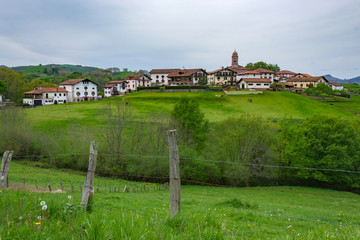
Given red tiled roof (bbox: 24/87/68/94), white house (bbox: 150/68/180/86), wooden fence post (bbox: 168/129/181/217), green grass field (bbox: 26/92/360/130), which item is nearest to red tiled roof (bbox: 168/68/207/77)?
white house (bbox: 150/68/180/86)

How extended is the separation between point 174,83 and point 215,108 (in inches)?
2005

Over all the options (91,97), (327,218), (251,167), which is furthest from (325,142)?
(91,97)

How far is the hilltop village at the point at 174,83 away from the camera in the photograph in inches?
3302

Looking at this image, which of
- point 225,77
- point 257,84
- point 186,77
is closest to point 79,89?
point 186,77

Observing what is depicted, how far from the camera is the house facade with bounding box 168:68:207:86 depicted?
354 feet

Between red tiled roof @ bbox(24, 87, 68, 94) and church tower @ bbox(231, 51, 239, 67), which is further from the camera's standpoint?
church tower @ bbox(231, 51, 239, 67)

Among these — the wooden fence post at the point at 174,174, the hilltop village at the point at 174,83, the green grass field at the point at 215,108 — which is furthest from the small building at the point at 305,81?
the wooden fence post at the point at 174,174

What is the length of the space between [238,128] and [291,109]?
115 ft

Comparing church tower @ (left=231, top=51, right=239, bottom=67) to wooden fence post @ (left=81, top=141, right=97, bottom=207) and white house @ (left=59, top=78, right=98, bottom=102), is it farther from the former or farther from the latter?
wooden fence post @ (left=81, top=141, right=97, bottom=207)

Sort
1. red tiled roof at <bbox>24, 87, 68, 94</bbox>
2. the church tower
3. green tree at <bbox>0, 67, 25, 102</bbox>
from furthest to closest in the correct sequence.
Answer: the church tower
green tree at <bbox>0, 67, 25, 102</bbox>
red tiled roof at <bbox>24, 87, 68, 94</bbox>

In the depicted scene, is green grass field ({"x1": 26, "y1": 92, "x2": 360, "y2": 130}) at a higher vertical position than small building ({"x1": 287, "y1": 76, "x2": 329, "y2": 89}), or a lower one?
lower

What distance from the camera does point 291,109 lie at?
6372cm

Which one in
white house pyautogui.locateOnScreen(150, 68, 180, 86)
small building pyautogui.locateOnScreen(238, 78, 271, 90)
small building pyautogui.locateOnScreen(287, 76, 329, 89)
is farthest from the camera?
white house pyautogui.locateOnScreen(150, 68, 180, 86)

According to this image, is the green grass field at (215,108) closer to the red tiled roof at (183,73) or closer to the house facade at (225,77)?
the red tiled roof at (183,73)
